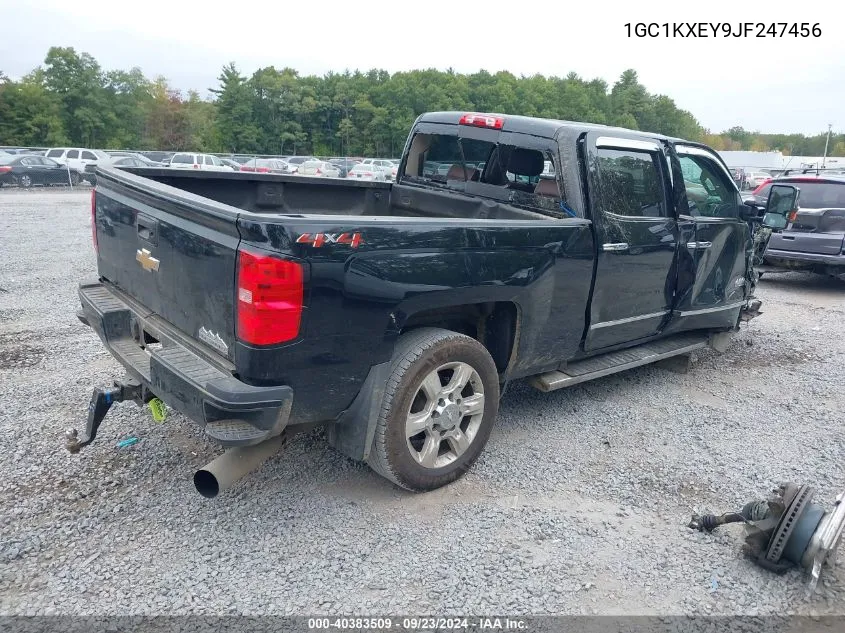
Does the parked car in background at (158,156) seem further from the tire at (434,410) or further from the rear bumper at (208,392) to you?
the tire at (434,410)

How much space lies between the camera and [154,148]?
58688 millimetres

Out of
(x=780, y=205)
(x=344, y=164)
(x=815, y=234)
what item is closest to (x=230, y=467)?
(x=780, y=205)

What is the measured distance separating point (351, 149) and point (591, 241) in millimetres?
66862

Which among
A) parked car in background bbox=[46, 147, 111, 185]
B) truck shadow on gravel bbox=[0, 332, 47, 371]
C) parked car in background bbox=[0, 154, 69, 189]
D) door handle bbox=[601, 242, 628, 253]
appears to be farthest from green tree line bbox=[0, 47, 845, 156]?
door handle bbox=[601, 242, 628, 253]

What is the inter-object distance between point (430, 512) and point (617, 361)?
6.49ft

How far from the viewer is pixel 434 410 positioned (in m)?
3.56

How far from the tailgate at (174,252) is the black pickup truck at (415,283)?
14mm

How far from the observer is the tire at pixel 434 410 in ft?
11.0

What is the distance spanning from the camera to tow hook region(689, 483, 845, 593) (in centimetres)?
297

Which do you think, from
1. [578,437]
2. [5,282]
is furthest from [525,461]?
[5,282]

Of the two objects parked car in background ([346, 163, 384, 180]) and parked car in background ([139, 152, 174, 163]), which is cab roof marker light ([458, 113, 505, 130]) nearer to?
parked car in background ([346, 163, 384, 180])

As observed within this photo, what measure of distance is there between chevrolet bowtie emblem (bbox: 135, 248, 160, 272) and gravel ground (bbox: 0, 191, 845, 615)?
1.15 meters

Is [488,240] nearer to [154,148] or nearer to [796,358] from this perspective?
[796,358]

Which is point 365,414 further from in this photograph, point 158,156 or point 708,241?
point 158,156
